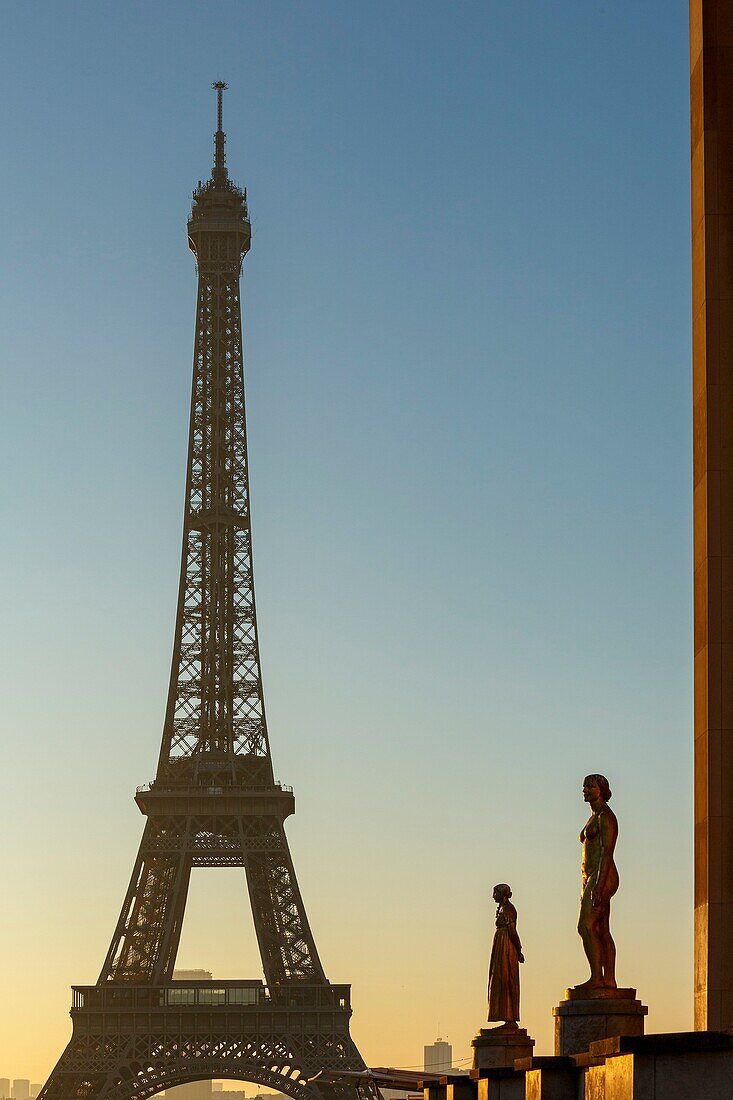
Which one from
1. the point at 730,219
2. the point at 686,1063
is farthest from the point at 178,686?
the point at 686,1063

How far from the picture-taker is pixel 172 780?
96.6m

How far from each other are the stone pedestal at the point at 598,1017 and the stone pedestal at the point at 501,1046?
8.82 meters

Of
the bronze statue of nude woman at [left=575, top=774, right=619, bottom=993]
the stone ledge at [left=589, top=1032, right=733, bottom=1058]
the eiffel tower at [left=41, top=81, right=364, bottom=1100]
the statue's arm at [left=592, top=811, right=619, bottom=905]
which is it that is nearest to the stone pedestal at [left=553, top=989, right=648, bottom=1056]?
the bronze statue of nude woman at [left=575, top=774, right=619, bottom=993]

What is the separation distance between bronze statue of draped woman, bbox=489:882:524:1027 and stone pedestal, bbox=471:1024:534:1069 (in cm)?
35

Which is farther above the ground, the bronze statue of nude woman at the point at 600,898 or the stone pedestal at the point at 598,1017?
the bronze statue of nude woman at the point at 600,898

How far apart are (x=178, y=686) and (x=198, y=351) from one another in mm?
17012

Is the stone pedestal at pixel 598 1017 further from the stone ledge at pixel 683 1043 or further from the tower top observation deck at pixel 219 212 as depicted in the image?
the tower top observation deck at pixel 219 212

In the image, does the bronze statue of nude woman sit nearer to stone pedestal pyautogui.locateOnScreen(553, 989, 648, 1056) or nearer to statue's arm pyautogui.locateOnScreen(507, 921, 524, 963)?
stone pedestal pyautogui.locateOnScreen(553, 989, 648, 1056)

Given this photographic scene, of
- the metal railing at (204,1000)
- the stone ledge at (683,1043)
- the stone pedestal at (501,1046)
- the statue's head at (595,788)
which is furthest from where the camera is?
the metal railing at (204,1000)

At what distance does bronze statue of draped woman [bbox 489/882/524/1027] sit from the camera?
105 feet

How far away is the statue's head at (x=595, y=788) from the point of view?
73.7 ft

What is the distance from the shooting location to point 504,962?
32.1 meters

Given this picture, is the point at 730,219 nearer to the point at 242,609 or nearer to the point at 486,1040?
the point at 486,1040

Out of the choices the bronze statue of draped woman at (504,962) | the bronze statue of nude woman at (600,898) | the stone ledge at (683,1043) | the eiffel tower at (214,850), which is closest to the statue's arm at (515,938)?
the bronze statue of draped woman at (504,962)
